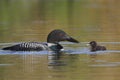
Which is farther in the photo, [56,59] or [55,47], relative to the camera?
[55,47]

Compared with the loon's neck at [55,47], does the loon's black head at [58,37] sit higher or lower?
higher

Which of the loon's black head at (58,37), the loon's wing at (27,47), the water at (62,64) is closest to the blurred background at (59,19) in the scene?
the loon's black head at (58,37)

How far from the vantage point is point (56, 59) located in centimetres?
1619

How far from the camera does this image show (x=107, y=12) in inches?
1232

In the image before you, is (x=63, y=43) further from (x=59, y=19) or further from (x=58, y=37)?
(x=59, y=19)

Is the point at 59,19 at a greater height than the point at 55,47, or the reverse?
the point at 55,47

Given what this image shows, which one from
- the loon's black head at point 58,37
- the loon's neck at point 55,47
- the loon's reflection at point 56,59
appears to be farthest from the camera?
the loon's black head at point 58,37

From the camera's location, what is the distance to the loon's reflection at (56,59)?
50.5 feet

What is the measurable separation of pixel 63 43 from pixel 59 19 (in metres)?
9.24

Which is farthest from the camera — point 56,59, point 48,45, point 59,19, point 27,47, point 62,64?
point 59,19

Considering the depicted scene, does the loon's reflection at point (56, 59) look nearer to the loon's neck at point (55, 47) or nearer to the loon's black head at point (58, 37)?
the loon's neck at point (55, 47)

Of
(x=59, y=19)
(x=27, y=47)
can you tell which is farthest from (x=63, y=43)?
(x=59, y=19)

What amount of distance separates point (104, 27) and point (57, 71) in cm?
995

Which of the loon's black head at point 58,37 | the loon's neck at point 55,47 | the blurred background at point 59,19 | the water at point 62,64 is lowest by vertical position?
the blurred background at point 59,19
